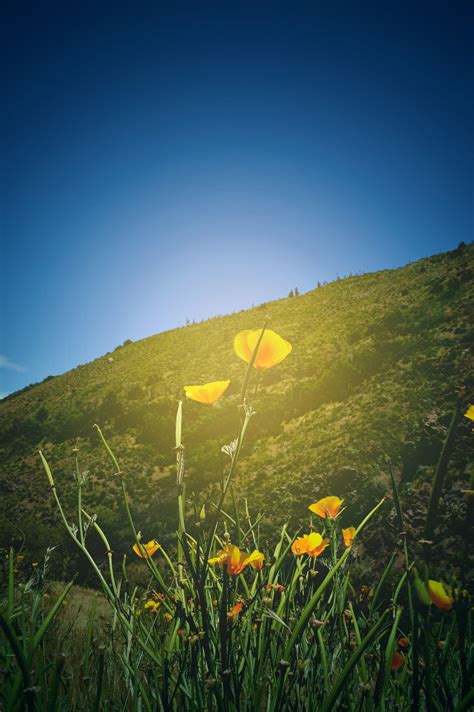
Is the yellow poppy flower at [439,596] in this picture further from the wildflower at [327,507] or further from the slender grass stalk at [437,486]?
the wildflower at [327,507]

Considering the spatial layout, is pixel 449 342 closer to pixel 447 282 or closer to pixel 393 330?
pixel 393 330

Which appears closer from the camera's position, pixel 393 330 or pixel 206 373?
pixel 393 330

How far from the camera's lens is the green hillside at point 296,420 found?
7.41m

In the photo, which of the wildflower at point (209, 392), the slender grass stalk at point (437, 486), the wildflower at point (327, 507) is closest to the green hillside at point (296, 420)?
the wildflower at point (327, 507)

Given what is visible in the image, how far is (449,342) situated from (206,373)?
9.72 m

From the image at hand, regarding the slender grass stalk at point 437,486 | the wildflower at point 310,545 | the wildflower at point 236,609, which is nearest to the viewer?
the slender grass stalk at point 437,486

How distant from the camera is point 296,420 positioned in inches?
420

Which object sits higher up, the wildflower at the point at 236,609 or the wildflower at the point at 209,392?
the wildflower at the point at 209,392

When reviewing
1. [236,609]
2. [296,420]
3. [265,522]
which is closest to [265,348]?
[236,609]

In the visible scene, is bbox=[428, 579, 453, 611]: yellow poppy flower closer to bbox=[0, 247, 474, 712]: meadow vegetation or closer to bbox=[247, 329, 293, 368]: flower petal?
bbox=[0, 247, 474, 712]: meadow vegetation

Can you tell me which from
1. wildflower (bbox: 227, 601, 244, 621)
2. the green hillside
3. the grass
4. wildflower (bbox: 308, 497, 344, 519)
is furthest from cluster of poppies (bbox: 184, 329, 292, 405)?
the green hillside

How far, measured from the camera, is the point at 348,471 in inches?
288

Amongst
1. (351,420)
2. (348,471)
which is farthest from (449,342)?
(348,471)

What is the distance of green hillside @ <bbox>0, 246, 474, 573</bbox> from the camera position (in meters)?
7.41
